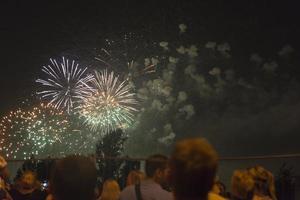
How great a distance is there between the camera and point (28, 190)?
670 cm

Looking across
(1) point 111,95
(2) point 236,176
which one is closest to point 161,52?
(1) point 111,95

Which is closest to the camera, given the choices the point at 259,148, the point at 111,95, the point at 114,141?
the point at 114,141

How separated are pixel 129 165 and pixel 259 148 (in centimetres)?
4254

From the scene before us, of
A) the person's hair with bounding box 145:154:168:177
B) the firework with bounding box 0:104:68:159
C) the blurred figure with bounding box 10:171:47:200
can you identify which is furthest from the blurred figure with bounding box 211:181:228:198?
the firework with bounding box 0:104:68:159

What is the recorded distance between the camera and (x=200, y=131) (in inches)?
2415

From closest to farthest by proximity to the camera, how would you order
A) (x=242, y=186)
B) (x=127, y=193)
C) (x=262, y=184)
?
(x=127, y=193), (x=242, y=186), (x=262, y=184)

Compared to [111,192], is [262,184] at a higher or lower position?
higher

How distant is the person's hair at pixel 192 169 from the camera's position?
292 cm

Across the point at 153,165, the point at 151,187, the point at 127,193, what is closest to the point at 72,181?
the point at 127,193

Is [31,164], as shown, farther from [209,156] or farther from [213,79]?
[213,79]

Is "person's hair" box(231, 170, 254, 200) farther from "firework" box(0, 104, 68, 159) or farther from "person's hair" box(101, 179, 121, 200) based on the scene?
"firework" box(0, 104, 68, 159)

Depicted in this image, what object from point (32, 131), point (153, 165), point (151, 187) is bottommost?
point (151, 187)

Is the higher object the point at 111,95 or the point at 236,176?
the point at 111,95

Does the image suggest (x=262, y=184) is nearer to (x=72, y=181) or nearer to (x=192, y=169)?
(x=192, y=169)
